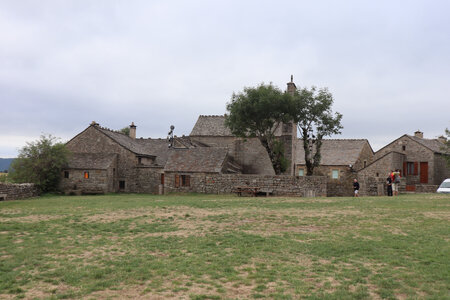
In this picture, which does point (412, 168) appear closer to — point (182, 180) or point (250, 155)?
point (250, 155)

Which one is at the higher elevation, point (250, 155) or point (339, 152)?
point (339, 152)

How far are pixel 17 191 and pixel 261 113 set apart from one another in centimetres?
2349

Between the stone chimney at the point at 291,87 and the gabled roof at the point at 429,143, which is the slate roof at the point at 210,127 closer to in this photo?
the stone chimney at the point at 291,87

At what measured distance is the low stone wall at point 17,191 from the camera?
2847 centimetres

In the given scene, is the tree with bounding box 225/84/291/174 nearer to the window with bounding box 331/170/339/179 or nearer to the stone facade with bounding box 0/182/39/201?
the window with bounding box 331/170/339/179

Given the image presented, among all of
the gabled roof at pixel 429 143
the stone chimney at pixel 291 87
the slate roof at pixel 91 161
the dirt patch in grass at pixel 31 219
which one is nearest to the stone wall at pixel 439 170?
the gabled roof at pixel 429 143

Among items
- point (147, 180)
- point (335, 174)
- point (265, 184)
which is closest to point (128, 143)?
point (147, 180)

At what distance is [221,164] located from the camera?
3597cm

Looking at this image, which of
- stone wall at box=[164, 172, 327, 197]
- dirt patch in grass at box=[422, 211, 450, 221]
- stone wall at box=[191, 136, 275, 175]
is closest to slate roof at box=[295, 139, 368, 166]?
stone wall at box=[191, 136, 275, 175]

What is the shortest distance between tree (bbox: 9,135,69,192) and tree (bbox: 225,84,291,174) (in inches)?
724

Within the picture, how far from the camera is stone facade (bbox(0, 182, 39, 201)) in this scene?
28462mm

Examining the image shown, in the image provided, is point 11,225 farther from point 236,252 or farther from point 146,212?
point 236,252

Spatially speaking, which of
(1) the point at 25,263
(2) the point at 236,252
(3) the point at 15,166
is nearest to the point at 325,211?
(2) the point at 236,252

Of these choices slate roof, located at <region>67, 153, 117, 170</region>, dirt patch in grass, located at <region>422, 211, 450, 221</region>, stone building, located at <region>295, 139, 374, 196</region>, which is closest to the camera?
dirt patch in grass, located at <region>422, 211, 450, 221</region>
